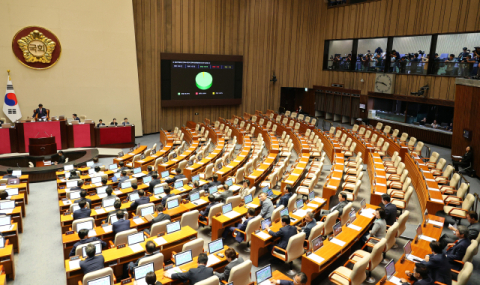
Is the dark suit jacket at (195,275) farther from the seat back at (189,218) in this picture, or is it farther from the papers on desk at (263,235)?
the seat back at (189,218)

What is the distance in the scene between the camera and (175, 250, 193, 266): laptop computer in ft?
17.8

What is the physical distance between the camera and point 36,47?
15.4m

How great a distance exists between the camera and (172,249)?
6.27 meters

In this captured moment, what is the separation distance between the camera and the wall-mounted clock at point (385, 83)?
1873 centimetres

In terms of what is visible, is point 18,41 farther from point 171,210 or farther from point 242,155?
point 171,210

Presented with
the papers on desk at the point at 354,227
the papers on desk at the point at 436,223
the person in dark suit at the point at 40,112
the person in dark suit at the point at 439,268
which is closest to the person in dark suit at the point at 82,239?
the papers on desk at the point at 354,227

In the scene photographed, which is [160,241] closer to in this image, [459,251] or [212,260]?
[212,260]

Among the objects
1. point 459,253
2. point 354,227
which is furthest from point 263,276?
point 459,253

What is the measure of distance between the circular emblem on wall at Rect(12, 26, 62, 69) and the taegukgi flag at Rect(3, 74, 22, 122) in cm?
123

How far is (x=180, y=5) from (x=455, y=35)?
1417 cm

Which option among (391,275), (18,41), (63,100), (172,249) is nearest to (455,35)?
(391,275)

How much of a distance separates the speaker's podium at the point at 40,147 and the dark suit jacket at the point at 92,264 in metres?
9.60

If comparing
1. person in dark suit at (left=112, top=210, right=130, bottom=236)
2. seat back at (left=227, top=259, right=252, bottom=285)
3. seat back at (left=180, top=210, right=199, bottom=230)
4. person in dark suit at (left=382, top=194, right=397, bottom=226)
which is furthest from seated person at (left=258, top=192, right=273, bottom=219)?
person in dark suit at (left=112, top=210, right=130, bottom=236)

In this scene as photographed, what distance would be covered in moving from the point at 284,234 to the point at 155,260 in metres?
2.31
